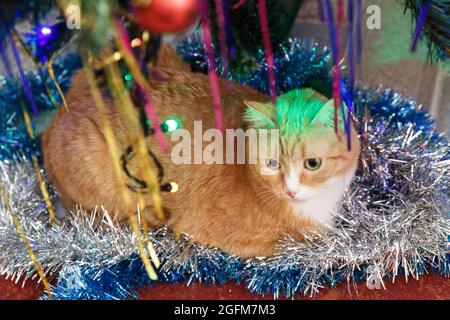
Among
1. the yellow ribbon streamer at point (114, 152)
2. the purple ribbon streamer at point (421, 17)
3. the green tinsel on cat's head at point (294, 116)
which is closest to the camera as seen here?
the yellow ribbon streamer at point (114, 152)

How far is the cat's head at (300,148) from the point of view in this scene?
0.75 meters

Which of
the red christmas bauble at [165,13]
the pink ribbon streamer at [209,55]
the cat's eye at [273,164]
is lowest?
the cat's eye at [273,164]

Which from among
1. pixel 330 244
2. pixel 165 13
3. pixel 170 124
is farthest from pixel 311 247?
pixel 165 13

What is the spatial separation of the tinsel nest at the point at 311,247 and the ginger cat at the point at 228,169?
3 centimetres

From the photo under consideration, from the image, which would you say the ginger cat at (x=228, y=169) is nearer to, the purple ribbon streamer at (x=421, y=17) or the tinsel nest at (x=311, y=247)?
the tinsel nest at (x=311, y=247)

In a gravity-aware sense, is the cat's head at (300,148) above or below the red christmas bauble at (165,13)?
below

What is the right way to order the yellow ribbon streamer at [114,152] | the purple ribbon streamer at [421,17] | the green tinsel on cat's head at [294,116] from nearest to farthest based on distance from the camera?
the yellow ribbon streamer at [114,152] → the purple ribbon streamer at [421,17] → the green tinsel on cat's head at [294,116]

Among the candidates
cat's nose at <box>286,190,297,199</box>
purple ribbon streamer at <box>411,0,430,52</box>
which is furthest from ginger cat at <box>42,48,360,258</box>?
purple ribbon streamer at <box>411,0,430,52</box>

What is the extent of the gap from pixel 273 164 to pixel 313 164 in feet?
0.19

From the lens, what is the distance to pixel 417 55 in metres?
1.24

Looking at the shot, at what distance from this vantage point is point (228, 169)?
0.83m

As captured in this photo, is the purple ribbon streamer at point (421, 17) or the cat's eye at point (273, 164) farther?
the cat's eye at point (273, 164)

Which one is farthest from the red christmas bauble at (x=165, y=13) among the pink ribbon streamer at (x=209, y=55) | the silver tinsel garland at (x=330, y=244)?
the silver tinsel garland at (x=330, y=244)
